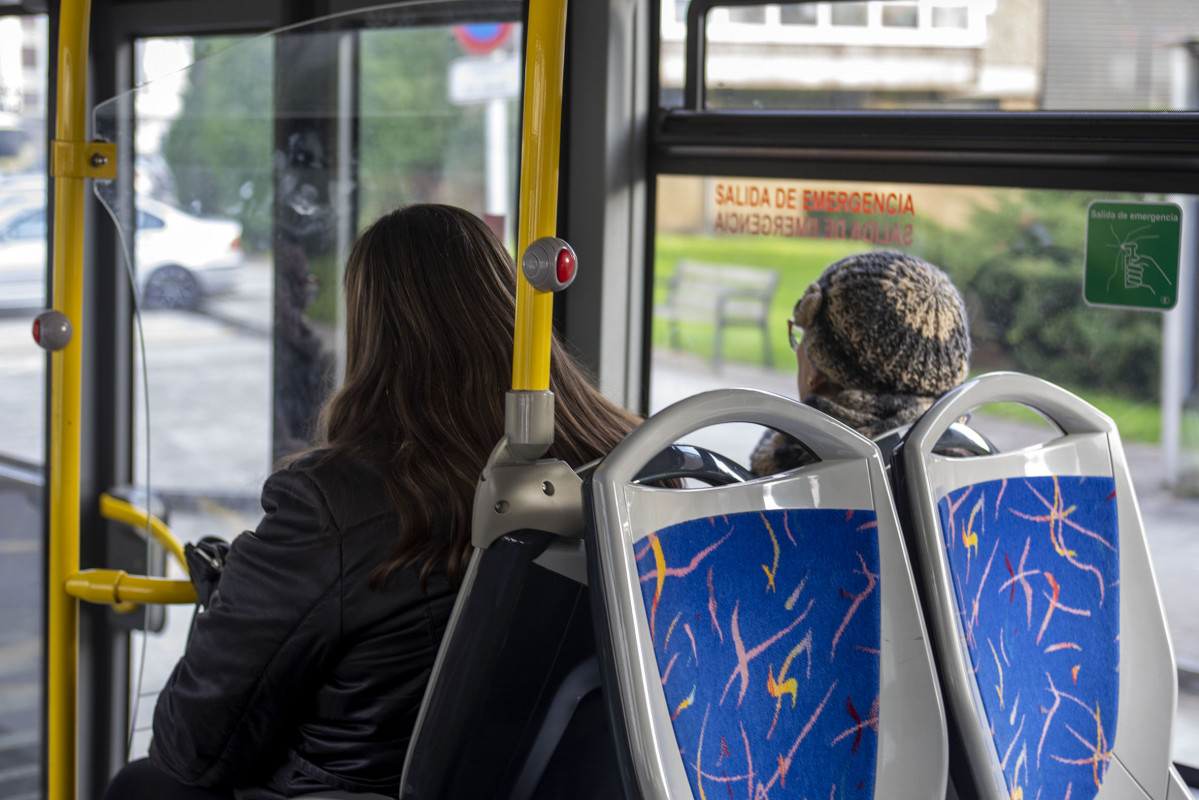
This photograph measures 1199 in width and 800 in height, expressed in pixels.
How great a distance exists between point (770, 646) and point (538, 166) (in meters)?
0.51

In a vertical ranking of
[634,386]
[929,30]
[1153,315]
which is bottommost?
[634,386]

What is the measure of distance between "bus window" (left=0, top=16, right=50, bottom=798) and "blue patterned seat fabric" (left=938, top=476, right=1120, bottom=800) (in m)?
2.58

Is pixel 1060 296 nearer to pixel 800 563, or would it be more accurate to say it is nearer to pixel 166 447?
pixel 800 563

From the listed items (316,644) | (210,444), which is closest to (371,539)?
(316,644)

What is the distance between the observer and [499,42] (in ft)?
8.34

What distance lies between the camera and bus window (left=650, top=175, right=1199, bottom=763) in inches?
75.0

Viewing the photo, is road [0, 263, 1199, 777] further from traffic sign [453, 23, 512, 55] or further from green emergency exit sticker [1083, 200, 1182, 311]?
traffic sign [453, 23, 512, 55]

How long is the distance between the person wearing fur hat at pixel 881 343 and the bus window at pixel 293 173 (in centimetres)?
96

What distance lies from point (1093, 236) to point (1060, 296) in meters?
0.12

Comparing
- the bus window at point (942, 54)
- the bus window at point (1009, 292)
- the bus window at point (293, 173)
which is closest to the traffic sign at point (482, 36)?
the bus window at point (293, 173)

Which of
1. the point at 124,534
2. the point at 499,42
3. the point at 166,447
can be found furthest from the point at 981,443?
the point at 124,534

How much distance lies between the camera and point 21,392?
130 inches

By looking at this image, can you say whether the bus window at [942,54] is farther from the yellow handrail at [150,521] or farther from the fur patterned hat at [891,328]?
the yellow handrail at [150,521]

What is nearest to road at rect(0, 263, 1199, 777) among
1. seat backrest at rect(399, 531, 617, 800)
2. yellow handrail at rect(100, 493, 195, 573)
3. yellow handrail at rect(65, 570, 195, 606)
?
yellow handrail at rect(100, 493, 195, 573)
